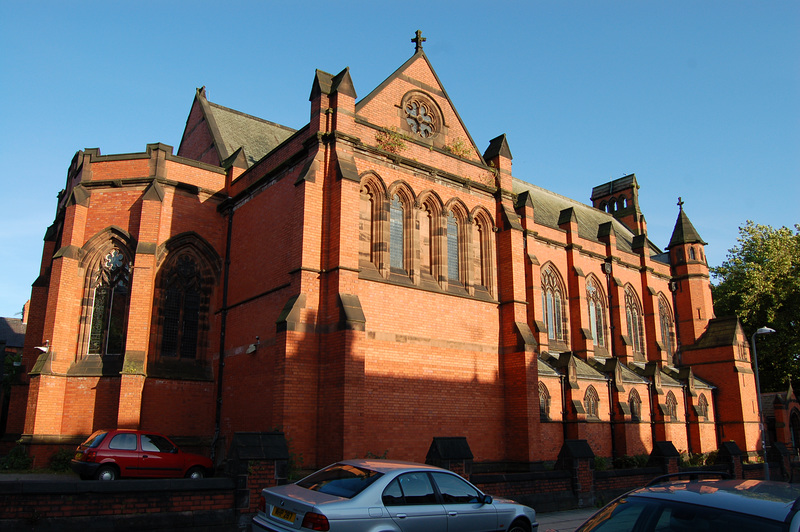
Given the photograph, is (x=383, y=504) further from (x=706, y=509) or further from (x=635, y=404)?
(x=635, y=404)

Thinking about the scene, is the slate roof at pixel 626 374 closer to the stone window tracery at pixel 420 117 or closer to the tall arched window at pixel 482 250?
the tall arched window at pixel 482 250

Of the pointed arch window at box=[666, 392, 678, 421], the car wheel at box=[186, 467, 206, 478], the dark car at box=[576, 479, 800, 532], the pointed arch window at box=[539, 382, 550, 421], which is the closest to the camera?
the dark car at box=[576, 479, 800, 532]

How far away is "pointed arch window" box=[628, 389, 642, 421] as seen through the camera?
27.6 meters

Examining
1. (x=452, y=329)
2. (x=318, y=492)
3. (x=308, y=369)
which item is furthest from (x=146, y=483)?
(x=452, y=329)

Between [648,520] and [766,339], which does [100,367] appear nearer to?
[648,520]

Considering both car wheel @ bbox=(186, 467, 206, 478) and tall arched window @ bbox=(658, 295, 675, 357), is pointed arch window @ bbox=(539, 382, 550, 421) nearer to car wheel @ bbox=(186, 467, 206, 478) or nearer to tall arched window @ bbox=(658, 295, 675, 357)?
A: car wheel @ bbox=(186, 467, 206, 478)

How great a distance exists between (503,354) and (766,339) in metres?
27.3

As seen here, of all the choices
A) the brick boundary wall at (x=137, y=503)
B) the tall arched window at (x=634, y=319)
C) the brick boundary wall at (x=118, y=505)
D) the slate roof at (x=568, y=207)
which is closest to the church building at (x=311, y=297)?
the brick boundary wall at (x=137, y=503)

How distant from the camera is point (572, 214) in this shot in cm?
3108

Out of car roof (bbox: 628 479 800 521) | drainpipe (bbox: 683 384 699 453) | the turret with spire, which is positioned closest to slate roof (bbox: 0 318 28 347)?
drainpipe (bbox: 683 384 699 453)

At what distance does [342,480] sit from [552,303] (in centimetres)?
2360

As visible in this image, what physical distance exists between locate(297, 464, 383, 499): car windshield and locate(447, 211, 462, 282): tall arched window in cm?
1212

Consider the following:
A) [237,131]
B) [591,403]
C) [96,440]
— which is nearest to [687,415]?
[591,403]

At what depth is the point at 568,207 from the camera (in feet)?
124
